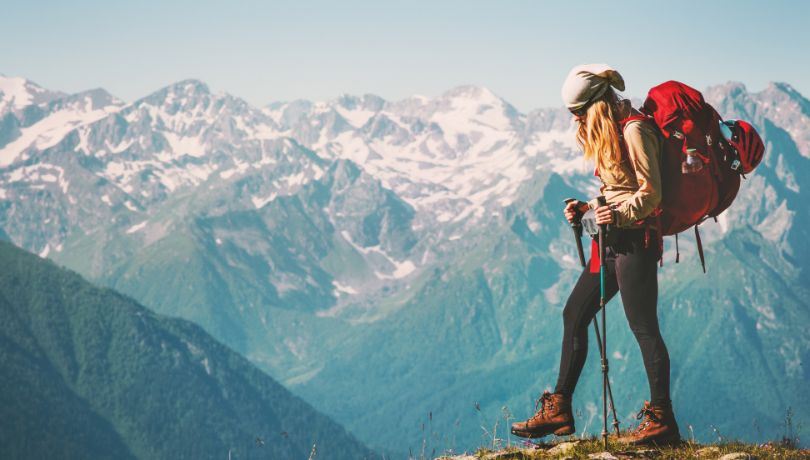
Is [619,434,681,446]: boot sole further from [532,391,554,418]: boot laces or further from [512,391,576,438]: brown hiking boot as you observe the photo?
[532,391,554,418]: boot laces

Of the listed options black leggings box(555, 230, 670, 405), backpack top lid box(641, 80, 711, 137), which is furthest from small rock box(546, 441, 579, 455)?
backpack top lid box(641, 80, 711, 137)

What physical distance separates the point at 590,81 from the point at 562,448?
4788 mm

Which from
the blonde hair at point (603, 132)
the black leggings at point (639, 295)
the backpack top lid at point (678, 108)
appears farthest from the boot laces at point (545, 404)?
the backpack top lid at point (678, 108)

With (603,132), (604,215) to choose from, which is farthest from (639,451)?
(603,132)

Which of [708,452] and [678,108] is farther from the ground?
[678,108]

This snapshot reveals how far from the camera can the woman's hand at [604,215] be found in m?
12.9

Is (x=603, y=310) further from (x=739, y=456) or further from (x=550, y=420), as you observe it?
(x=739, y=456)

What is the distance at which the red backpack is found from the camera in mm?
12766

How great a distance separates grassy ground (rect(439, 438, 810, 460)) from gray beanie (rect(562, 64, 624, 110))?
14.4 ft

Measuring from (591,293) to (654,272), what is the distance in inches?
37.2

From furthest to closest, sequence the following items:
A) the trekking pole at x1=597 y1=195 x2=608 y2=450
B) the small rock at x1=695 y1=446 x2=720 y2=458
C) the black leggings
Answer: the black leggings < the small rock at x1=695 y1=446 x2=720 y2=458 < the trekking pole at x1=597 y1=195 x2=608 y2=450

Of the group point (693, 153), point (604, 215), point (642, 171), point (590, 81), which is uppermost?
point (590, 81)

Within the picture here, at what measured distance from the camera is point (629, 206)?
42.1 ft

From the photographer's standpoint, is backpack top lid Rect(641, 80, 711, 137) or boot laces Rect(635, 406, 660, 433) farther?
boot laces Rect(635, 406, 660, 433)
